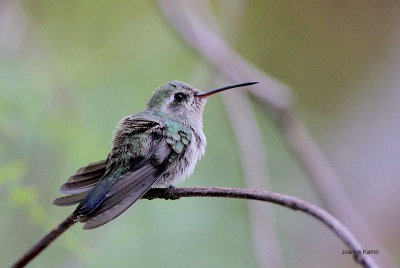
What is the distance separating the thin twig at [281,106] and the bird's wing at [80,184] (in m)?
1.21

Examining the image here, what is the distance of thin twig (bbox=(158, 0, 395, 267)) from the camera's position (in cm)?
298

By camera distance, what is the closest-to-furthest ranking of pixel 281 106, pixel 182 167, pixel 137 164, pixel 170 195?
pixel 170 195
pixel 137 164
pixel 182 167
pixel 281 106

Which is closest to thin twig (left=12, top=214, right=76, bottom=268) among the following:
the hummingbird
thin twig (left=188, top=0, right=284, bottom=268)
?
the hummingbird

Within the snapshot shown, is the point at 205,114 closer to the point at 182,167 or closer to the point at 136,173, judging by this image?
the point at 182,167

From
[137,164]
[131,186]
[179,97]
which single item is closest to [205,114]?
[179,97]

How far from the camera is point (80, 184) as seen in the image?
248 cm

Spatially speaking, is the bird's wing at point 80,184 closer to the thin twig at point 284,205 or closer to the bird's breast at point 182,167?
the bird's breast at point 182,167

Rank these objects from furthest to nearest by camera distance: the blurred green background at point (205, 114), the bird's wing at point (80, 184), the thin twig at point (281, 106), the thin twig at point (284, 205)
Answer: the blurred green background at point (205, 114)
the thin twig at point (281, 106)
the bird's wing at point (80, 184)
the thin twig at point (284, 205)

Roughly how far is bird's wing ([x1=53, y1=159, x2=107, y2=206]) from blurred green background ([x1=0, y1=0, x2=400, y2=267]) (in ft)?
1.69

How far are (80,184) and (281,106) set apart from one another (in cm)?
141

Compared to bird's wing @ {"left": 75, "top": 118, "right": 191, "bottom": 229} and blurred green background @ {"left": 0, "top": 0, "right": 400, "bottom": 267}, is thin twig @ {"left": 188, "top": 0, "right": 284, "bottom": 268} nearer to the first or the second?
blurred green background @ {"left": 0, "top": 0, "right": 400, "bottom": 267}

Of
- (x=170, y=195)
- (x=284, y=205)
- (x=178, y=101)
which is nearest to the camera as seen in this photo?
(x=284, y=205)

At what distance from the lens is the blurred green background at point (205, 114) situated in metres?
3.91

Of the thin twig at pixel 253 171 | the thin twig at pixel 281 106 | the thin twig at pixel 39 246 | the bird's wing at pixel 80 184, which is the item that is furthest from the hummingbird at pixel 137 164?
the thin twig at pixel 281 106
